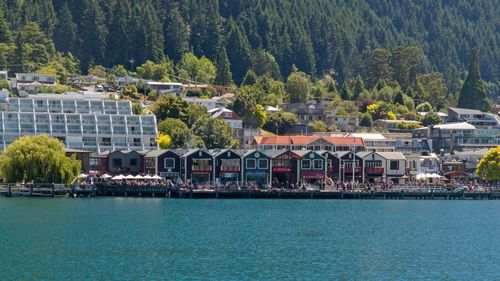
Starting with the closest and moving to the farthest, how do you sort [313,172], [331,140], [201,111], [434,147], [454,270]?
[454,270] → [313,172] → [331,140] → [201,111] → [434,147]

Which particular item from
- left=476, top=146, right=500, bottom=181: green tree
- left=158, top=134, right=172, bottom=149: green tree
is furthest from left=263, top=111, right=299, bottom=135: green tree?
left=476, top=146, right=500, bottom=181: green tree

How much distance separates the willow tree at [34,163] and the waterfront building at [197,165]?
1926 centimetres

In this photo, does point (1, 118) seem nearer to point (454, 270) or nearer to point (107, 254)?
point (107, 254)

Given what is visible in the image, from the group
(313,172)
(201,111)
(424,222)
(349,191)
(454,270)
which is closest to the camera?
(454,270)

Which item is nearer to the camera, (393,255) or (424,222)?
(393,255)

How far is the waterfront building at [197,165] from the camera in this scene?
141m

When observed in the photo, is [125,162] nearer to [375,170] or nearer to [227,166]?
[227,166]

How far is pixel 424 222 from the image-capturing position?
104m

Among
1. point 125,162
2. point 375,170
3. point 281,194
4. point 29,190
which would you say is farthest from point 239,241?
point 375,170

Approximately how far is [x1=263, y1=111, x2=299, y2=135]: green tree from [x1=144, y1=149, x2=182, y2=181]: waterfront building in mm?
46529

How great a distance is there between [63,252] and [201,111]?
103926mm

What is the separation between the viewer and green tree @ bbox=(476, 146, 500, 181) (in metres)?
152

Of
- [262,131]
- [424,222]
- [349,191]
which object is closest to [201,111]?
[262,131]

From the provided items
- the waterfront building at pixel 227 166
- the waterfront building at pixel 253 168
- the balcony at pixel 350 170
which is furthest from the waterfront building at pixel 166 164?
the balcony at pixel 350 170
